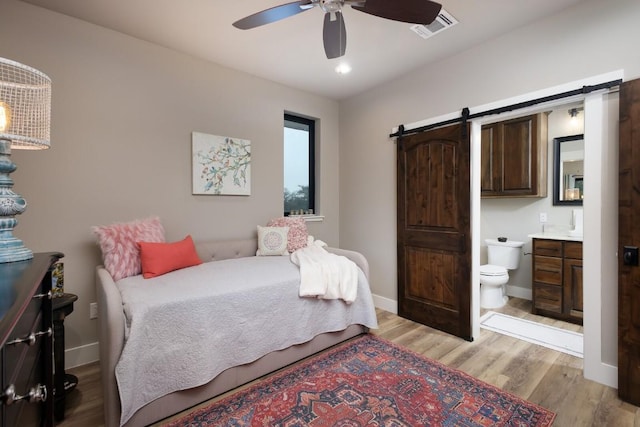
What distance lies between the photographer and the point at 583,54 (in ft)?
6.88

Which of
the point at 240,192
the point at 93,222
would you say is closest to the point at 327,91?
the point at 240,192

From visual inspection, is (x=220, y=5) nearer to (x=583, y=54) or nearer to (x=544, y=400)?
(x=583, y=54)

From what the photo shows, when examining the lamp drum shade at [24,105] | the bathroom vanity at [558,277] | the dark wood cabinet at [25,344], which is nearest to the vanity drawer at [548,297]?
the bathroom vanity at [558,277]

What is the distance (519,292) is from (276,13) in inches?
165

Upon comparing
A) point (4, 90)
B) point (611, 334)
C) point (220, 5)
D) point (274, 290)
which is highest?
point (220, 5)

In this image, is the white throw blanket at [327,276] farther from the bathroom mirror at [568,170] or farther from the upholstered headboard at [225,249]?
the bathroom mirror at [568,170]

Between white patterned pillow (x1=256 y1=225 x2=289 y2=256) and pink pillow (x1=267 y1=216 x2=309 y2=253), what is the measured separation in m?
0.06

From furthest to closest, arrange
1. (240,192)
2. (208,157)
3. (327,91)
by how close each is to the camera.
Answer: (327,91) → (240,192) → (208,157)

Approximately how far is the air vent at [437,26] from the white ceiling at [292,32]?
0.04m

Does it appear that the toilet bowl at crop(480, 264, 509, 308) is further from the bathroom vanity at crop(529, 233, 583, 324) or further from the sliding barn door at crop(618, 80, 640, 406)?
the sliding barn door at crop(618, 80, 640, 406)

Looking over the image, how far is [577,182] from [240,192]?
12.8 ft

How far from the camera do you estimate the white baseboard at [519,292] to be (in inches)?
149

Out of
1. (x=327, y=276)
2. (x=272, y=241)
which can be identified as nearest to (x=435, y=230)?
(x=327, y=276)

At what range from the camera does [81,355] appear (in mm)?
2332
